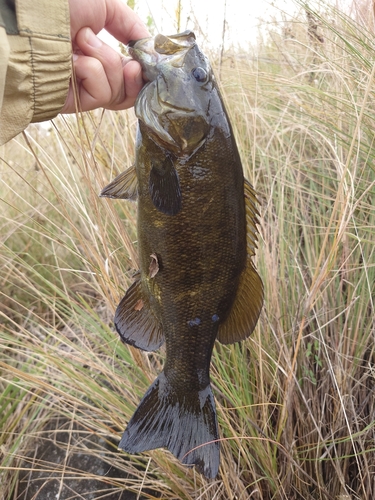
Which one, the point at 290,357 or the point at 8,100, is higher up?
the point at 8,100

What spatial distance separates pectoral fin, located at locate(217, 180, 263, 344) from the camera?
59.0 inches

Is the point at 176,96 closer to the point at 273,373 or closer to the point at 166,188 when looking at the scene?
the point at 166,188

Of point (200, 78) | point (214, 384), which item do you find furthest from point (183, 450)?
point (200, 78)

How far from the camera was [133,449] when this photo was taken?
150cm

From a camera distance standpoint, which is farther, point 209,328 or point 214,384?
point 214,384

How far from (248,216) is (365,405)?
3.80 feet

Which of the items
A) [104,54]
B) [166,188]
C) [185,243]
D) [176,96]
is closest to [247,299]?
[185,243]

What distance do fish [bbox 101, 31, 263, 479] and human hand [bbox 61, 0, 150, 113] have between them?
130 mm

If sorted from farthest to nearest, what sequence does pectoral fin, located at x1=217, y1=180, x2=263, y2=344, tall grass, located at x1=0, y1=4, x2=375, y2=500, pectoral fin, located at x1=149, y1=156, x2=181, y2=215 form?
1. tall grass, located at x1=0, y1=4, x2=375, y2=500
2. pectoral fin, located at x1=217, y1=180, x2=263, y2=344
3. pectoral fin, located at x1=149, y1=156, x2=181, y2=215

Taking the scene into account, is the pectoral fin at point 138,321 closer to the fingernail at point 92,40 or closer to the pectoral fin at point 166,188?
the pectoral fin at point 166,188

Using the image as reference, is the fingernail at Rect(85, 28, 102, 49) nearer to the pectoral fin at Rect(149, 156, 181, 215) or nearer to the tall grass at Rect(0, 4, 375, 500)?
the tall grass at Rect(0, 4, 375, 500)

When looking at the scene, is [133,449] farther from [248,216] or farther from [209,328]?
Answer: [248,216]

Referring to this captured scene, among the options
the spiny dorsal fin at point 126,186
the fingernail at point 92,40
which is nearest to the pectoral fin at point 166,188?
the spiny dorsal fin at point 126,186

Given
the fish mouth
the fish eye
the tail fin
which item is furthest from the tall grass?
the fish eye
